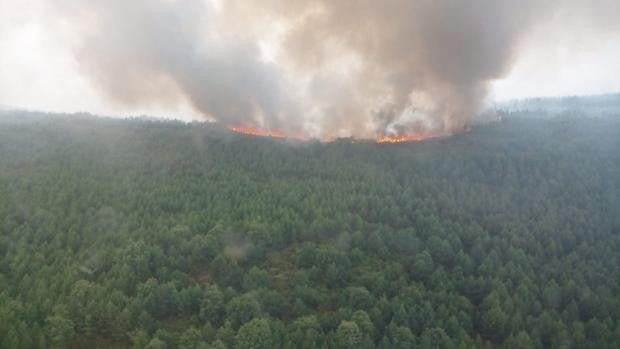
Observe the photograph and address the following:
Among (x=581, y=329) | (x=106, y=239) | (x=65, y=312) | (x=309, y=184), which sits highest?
(x=309, y=184)

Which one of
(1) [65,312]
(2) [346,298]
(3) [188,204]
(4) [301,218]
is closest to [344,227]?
(4) [301,218]

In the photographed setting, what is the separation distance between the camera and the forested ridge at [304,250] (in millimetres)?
91500

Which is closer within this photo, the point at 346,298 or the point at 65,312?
Result: the point at 65,312

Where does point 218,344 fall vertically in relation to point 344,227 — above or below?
below

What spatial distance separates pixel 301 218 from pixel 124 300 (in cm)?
4543

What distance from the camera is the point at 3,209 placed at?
126 m

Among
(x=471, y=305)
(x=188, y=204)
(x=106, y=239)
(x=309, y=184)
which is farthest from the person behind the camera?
(x=309, y=184)

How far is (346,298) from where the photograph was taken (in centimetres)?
10056

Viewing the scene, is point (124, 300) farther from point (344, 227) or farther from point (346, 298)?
point (344, 227)

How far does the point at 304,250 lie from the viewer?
375 feet

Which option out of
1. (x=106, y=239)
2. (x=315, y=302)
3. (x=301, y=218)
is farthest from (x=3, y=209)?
(x=315, y=302)

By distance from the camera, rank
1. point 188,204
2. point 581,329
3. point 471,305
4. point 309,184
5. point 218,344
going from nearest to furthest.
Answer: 1. point 218,344
2. point 581,329
3. point 471,305
4. point 188,204
5. point 309,184

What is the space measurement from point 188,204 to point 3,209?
123 feet

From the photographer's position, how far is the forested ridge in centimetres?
9150
